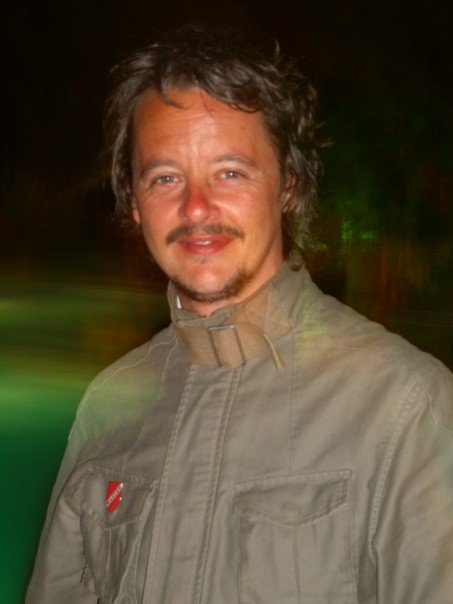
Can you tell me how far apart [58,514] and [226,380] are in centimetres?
68

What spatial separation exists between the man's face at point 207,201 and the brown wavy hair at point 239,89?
2.7 inches

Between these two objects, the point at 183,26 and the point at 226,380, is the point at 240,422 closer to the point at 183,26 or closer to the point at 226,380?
the point at 226,380

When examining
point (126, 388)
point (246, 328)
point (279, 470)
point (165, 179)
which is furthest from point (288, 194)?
point (279, 470)

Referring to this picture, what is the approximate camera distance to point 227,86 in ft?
7.04

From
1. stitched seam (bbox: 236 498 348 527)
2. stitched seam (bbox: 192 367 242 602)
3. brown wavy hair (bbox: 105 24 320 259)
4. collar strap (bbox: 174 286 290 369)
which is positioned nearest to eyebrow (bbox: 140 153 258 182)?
brown wavy hair (bbox: 105 24 320 259)

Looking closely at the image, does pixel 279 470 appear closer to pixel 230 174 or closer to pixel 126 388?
pixel 126 388

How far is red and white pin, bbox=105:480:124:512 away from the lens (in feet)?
6.37

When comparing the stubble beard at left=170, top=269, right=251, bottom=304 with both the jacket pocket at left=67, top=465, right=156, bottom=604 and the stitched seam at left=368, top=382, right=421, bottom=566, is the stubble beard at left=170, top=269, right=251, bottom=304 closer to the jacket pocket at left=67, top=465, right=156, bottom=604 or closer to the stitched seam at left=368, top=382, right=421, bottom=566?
the jacket pocket at left=67, top=465, right=156, bottom=604

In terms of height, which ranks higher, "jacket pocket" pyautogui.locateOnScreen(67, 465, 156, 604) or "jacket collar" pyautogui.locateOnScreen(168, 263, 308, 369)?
"jacket collar" pyautogui.locateOnScreen(168, 263, 308, 369)

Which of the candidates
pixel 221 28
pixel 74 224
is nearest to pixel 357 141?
pixel 74 224

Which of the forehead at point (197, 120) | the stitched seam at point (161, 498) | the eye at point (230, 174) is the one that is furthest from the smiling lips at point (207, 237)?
the stitched seam at point (161, 498)

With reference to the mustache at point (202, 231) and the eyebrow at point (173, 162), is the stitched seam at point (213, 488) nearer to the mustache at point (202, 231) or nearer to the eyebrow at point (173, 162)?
the mustache at point (202, 231)

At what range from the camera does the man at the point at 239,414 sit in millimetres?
1590

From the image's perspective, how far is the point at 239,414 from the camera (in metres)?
1.80
